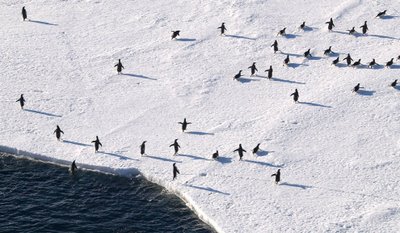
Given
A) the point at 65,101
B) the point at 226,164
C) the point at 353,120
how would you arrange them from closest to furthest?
the point at 226,164
the point at 353,120
the point at 65,101

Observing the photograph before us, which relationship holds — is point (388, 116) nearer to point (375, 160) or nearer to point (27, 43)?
point (375, 160)

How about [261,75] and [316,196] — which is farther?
[261,75]

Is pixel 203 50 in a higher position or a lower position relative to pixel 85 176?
higher

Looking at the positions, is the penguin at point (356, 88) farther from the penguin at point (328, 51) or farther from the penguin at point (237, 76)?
the penguin at point (237, 76)

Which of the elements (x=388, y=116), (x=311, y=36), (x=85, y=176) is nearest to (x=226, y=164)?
(x=85, y=176)

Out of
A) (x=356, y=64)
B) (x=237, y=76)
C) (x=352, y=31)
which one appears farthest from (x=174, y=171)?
(x=352, y=31)

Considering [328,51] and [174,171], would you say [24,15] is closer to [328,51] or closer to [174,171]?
[174,171]
